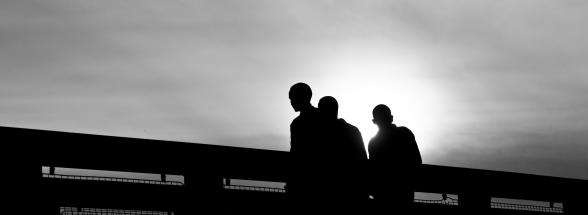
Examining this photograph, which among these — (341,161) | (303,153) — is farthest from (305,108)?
(341,161)

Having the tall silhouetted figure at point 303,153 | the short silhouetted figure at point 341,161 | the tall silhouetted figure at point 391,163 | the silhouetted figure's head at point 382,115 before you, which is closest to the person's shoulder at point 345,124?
the short silhouetted figure at point 341,161

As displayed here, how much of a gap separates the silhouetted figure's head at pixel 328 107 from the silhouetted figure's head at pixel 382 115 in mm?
1402

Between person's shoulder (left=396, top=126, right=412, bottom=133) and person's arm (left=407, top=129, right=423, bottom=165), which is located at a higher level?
person's shoulder (left=396, top=126, right=412, bottom=133)

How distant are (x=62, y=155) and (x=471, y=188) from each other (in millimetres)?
3836

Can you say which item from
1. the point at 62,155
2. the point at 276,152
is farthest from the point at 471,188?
the point at 62,155

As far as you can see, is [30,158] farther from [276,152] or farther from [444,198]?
[444,198]

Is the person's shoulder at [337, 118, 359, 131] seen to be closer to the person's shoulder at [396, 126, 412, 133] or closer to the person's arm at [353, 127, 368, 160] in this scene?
the person's arm at [353, 127, 368, 160]

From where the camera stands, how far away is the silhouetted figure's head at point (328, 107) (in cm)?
498

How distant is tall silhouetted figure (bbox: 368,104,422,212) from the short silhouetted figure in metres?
0.34

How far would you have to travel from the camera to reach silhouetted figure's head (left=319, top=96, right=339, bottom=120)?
16.3 feet

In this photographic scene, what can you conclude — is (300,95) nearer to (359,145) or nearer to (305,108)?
(305,108)

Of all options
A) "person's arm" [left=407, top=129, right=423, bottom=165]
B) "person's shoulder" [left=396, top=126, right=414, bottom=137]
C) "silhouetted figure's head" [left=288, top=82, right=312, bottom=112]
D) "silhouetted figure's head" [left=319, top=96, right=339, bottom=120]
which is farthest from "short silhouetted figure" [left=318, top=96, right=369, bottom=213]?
"person's shoulder" [left=396, top=126, right=414, bottom=137]

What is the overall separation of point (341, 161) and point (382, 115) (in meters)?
1.53

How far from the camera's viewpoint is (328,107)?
197 inches
